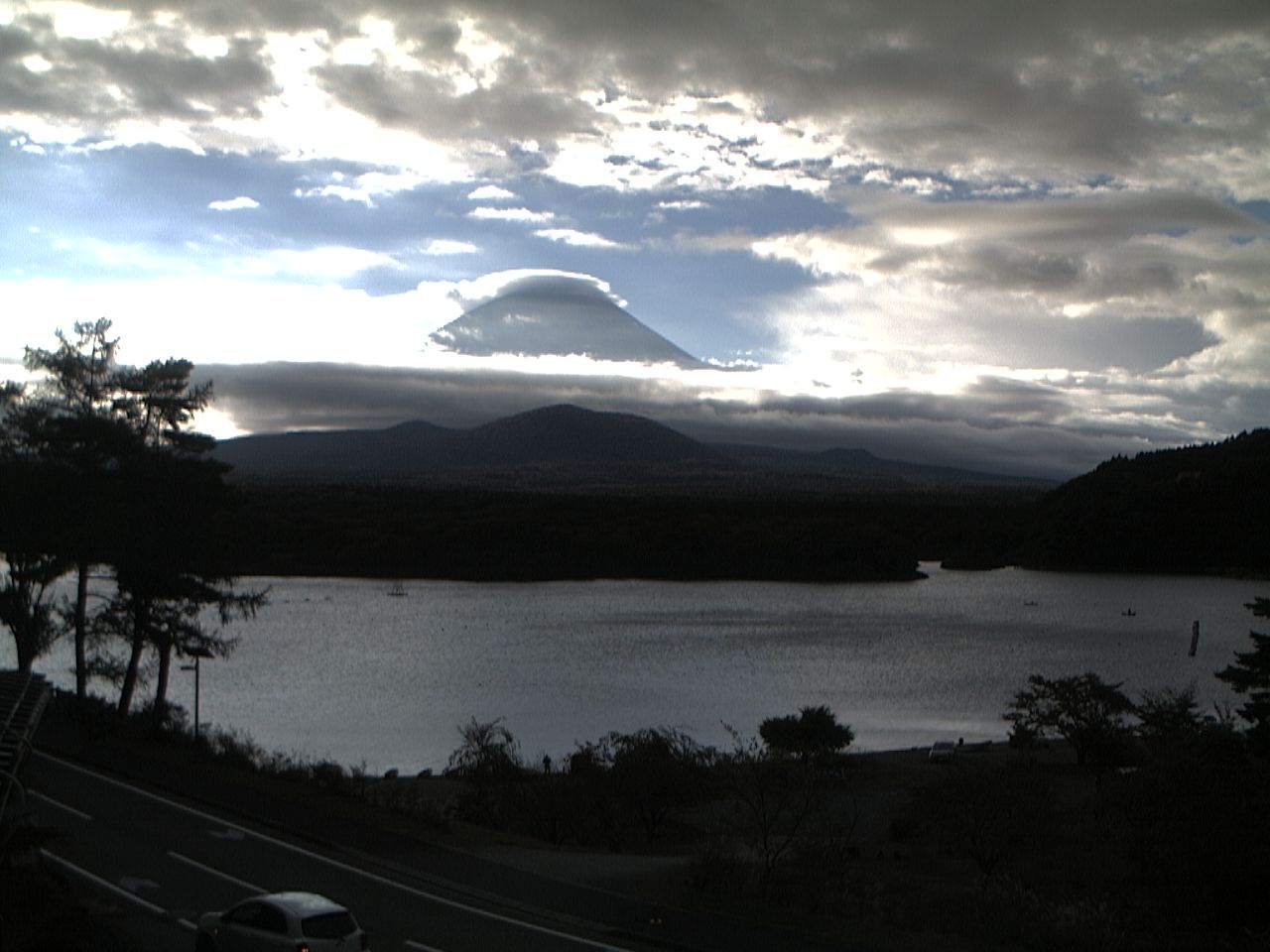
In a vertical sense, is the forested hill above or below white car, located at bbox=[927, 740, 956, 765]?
above

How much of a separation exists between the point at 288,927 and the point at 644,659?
122ft

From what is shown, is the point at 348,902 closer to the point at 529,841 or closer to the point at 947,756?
the point at 529,841

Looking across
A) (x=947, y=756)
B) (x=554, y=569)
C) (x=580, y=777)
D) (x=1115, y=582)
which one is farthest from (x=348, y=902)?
(x=1115, y=582)

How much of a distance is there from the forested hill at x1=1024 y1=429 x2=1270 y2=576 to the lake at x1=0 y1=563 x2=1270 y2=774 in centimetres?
1965

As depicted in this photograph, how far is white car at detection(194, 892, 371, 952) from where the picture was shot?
799 centimetres

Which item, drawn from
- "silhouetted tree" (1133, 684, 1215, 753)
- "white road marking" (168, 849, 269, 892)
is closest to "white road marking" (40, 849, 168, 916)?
"white road marking" (168, 849, 269, 892)

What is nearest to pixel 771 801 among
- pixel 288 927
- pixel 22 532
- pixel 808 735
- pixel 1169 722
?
pixel 808 735

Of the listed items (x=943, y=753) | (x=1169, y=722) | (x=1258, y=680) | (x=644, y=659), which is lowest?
(x=644, y=659)

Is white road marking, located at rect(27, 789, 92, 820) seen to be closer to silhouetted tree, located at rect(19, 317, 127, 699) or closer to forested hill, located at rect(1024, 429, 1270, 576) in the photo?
silhouetted tree, located at rect(19, 317, 127, 699)

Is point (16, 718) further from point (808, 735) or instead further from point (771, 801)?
point (808, 735)

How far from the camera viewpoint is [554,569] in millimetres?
81812

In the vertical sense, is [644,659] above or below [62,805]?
below

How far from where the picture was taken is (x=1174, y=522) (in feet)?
311

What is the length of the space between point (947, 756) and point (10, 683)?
20.0 metres
